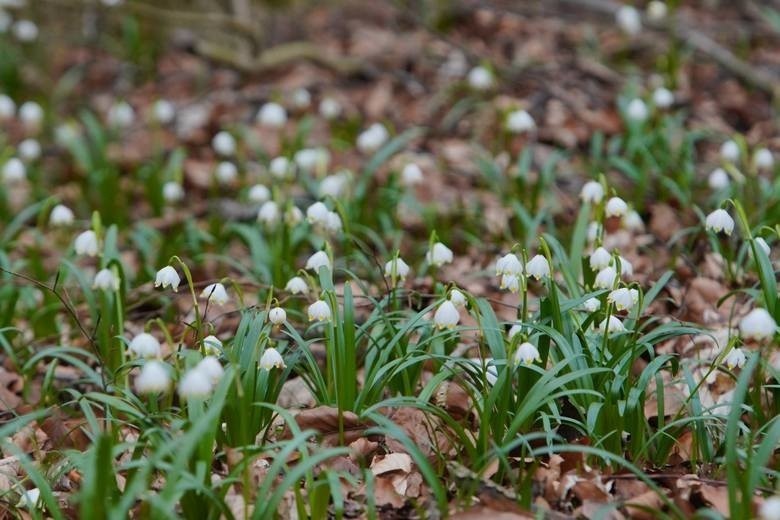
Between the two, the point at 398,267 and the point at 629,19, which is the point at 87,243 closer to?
the point at 398,267

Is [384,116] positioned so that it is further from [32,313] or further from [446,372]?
[446,372]

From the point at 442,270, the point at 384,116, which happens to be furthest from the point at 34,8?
the point at 442,270

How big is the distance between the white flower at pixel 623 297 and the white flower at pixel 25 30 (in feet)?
16.7

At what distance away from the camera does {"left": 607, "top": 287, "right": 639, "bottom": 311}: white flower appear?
2402mm

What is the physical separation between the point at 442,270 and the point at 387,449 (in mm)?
1449

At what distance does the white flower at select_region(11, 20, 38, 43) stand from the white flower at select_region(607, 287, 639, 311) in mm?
5087

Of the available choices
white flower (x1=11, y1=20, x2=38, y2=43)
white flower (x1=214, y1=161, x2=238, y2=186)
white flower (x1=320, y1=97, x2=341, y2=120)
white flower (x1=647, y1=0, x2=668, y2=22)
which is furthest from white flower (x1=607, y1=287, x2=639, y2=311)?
white flower (x1=11, y1=20, x2=38, y2=43)

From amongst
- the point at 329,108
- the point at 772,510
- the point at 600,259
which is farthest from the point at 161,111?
the point at 772,510

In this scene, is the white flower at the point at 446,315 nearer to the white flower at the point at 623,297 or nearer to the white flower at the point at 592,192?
the white flower at the point at 623,297

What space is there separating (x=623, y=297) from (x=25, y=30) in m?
5.13

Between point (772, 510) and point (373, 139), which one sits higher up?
point (772, 510)

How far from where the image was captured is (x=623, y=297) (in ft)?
7.89

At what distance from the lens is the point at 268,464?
2.41 metres

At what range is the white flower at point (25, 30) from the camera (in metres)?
6.31
